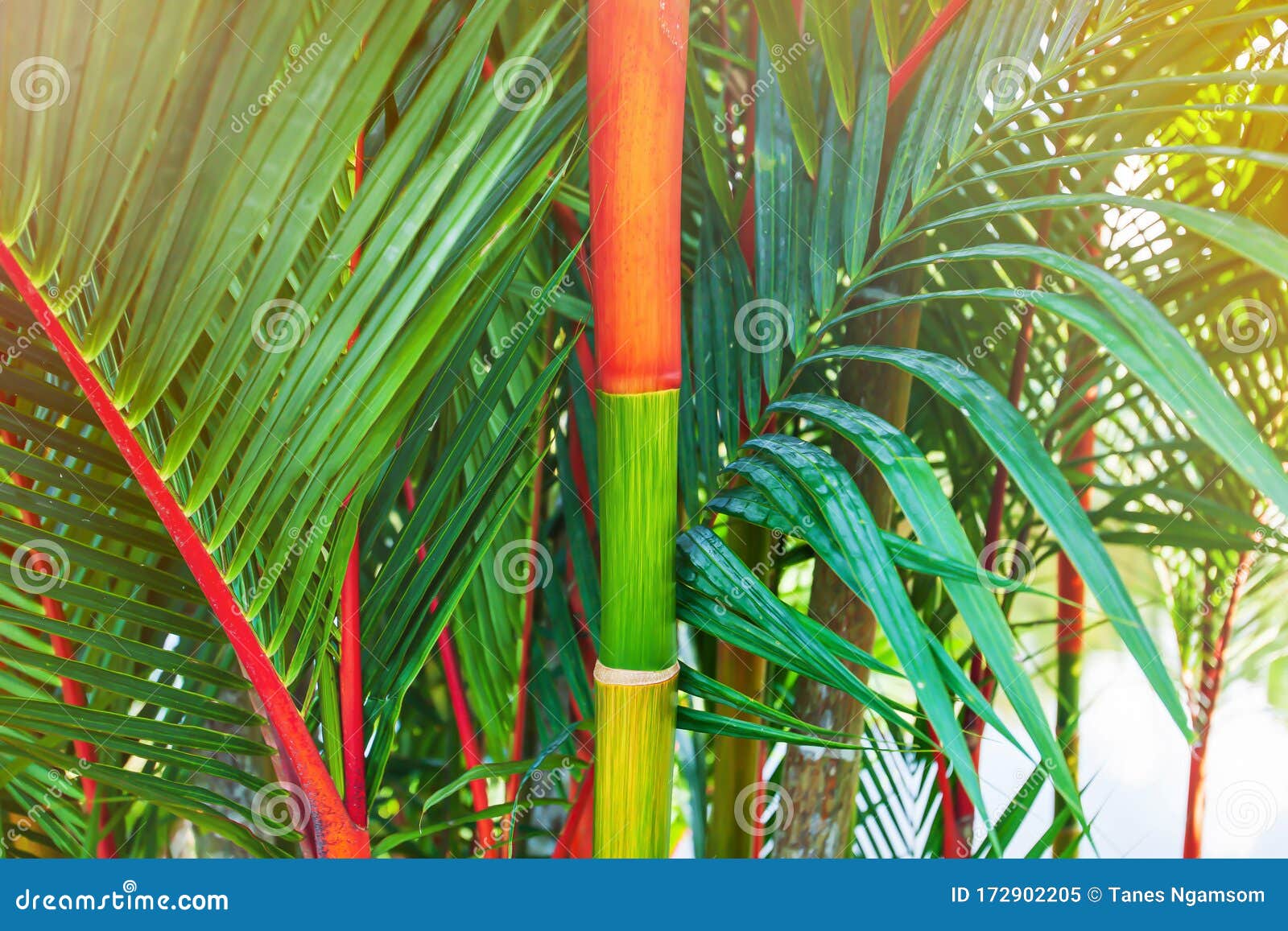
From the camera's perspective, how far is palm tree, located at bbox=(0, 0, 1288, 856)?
33 cm

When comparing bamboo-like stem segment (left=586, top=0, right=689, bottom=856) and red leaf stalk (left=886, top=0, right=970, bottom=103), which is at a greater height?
red leaf stalk (left=886, top=0, right=970, bottom=103)

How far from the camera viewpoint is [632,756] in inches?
16.6

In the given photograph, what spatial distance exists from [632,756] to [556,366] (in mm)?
216

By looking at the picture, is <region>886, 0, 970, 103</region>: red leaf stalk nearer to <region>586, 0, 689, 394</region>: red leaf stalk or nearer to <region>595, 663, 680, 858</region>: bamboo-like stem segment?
<region>586, 0, 689, 394</region>: red leaf stalk

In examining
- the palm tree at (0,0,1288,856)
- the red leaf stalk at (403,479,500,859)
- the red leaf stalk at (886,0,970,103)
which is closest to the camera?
the palm tree at (0,0,1288,856)

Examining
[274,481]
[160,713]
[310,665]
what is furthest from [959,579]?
[160,713]

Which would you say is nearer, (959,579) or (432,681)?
(959,579)

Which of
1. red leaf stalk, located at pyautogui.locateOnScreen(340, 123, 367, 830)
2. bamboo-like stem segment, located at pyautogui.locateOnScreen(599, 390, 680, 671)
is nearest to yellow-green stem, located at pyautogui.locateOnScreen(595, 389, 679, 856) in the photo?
bamboo-like stem segment, located at pyautogui.locateOnScreen(599, 390, 680, 671)

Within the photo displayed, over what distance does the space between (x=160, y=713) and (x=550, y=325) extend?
0.51 m

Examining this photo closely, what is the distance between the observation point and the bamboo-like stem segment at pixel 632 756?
42cm

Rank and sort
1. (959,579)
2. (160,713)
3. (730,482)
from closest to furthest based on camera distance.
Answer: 1. (959,579)
2. (730,482)
3. (160,713)

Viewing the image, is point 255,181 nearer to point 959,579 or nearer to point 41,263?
point 41,263

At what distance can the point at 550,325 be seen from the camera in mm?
612

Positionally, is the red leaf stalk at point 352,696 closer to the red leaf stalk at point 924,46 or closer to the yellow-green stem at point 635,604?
the yellow-green stem at point 635,604
